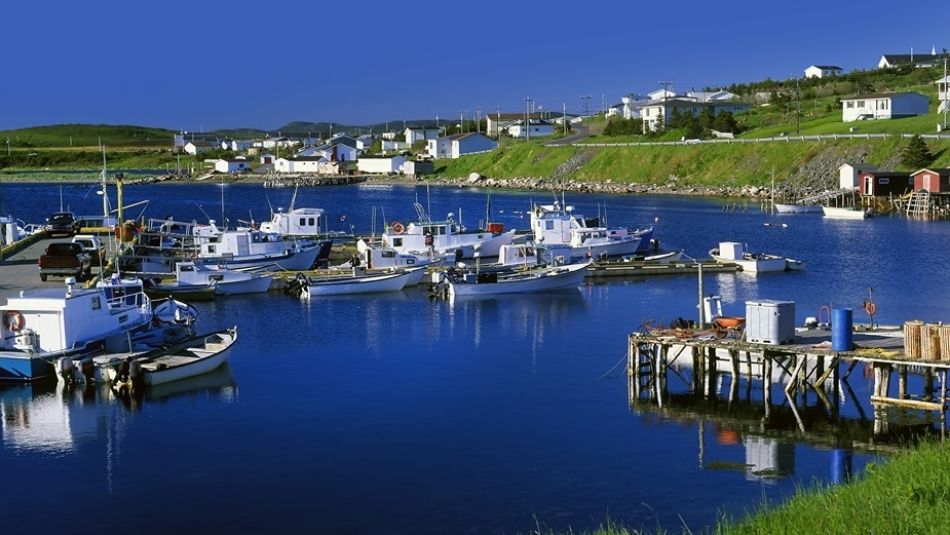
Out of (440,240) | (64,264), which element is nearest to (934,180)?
(440,240)

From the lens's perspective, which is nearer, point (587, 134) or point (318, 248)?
point (318, 248)

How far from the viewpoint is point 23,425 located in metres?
27.9

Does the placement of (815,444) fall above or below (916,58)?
below

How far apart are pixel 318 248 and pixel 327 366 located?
22.9 metres

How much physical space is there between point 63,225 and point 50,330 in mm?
38866

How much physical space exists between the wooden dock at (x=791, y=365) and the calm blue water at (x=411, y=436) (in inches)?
28.2

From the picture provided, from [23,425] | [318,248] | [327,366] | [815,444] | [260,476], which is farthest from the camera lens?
[318,248]

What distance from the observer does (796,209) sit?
89438 mm

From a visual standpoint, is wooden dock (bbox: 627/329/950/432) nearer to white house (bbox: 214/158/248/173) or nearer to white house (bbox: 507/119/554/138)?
white house (bbox: 507/119/554/138)

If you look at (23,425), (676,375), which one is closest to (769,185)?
(676,375)

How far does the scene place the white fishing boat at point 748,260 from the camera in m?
53.6

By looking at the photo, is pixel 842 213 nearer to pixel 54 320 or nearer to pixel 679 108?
pixel 54 320

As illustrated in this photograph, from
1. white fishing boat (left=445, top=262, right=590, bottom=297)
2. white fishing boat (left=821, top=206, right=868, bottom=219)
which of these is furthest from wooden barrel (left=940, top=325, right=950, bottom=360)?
white fishing boat (left=821, top=206, right=868, bottom=219)

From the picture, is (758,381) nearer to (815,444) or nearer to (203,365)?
(815,444)
